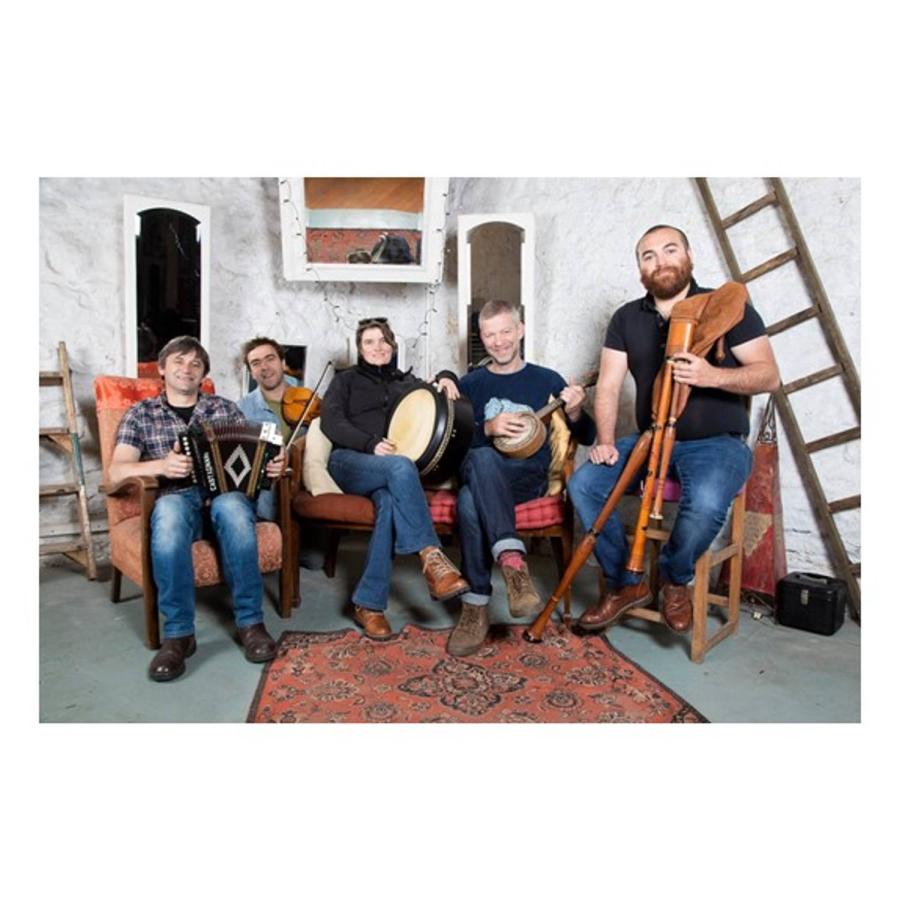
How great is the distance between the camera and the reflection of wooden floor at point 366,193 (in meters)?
3.49

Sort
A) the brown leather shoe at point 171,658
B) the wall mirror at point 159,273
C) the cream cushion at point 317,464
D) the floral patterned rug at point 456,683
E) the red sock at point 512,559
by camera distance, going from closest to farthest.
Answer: the floral patterned rug at point 456,683 → the brown leather shoe at point 171,658 → the red sock at point 512,559 → the cream cushion at point 317,464 → the wall mirror at point 159,273

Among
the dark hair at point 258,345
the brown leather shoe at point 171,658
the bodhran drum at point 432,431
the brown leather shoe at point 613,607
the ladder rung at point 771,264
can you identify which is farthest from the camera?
the dark hair at point 258,345

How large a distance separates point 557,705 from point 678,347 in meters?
1.29

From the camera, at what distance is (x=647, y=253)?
2.80 meters

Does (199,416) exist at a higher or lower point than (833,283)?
lower

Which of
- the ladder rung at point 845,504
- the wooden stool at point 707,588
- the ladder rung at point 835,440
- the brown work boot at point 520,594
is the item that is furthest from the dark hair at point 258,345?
the ladder rung at point 845,504

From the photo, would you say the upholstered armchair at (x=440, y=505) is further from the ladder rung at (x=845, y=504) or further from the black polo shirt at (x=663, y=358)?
the ladder rung at (x=845, y=504)

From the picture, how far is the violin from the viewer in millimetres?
3639

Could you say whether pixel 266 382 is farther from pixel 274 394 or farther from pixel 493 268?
pixel 493 268

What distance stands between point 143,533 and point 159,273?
1.49 m

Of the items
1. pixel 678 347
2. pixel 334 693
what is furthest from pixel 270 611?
pixel 678 347

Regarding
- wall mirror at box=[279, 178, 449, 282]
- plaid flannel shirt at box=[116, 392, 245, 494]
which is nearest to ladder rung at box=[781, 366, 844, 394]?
wall mirror at box=[279, 178, 449, 282]

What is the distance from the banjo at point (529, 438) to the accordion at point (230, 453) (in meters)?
0.90
